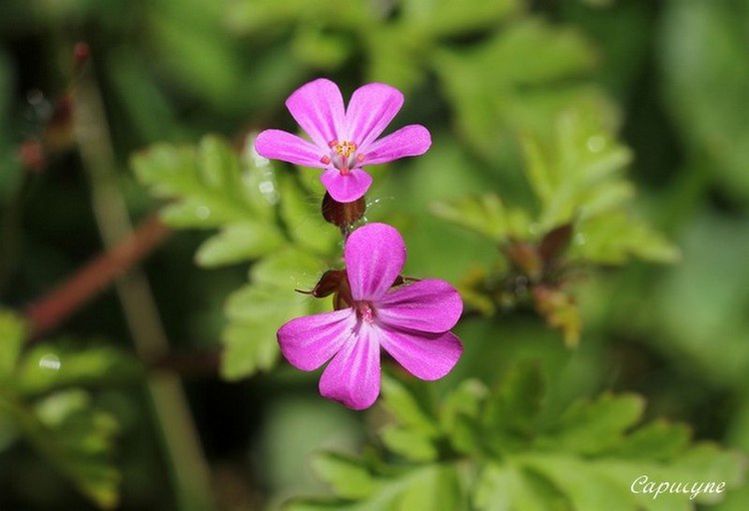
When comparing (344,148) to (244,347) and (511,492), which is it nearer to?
(244,347)

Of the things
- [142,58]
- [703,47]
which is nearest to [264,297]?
[142,58]

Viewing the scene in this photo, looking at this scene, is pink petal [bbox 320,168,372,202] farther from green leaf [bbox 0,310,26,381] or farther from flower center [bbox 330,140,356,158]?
green leaf [bbox 0,310,26,381]

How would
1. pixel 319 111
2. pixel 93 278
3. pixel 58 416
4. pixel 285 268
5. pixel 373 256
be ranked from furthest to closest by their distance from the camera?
pixel 93 278, pixel 58 416, pixel 285 268, pixel 319 111, pixel 373 256

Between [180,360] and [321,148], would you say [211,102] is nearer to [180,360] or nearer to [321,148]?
[180,360]

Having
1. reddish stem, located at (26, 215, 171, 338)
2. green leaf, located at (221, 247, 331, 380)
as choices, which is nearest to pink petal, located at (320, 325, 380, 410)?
green leaf, located at (221, 247, 331, 380)

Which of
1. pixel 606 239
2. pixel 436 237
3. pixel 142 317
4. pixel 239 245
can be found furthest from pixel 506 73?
pixel 142 317

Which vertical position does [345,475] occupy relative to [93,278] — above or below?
below
